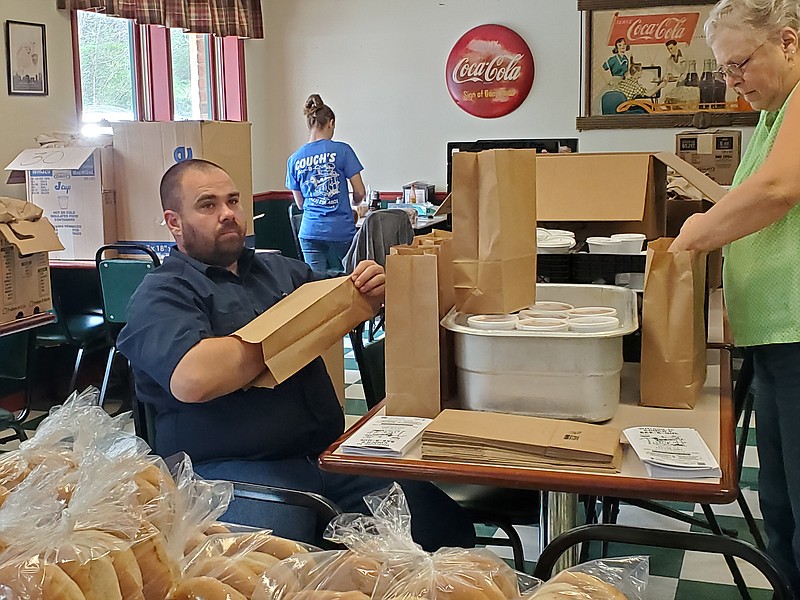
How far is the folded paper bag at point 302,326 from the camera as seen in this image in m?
1.70

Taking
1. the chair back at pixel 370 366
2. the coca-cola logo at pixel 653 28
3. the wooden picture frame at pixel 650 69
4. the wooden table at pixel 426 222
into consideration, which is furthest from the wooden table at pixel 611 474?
the coca-cola logo at pixel 653 28

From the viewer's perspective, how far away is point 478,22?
272 inches

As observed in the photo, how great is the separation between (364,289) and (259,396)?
32cm

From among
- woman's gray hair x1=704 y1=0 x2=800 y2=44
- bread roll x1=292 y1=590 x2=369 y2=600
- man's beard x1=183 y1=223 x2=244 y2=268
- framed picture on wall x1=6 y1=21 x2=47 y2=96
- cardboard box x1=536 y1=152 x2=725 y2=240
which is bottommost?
bread roll x1=292 y1=590 x2=369 y2=600

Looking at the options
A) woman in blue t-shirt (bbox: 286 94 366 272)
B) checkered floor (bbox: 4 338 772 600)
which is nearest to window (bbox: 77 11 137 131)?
woman in blue t-shirt (bbox: 286 94 366 272)

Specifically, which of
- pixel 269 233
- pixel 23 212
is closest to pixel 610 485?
pixel 23 212

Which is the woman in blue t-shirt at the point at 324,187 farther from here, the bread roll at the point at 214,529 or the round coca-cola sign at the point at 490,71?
the bread roll at the point at 214,529

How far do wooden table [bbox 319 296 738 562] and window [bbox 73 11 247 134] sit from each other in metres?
4.20

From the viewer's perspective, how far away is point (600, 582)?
82 cm

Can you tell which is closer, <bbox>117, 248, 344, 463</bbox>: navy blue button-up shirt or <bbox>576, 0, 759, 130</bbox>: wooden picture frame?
<bbox>117, 248, 344, 463</bbox>: navy blue button-up shirt

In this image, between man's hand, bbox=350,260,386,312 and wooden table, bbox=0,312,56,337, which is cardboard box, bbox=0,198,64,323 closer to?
wooden table, bbox=0,312,56,337

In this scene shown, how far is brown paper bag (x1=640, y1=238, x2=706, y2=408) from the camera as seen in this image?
67.6 inches

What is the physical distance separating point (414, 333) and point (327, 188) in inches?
169

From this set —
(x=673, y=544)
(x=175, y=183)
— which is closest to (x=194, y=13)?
(x=175, y=183)
